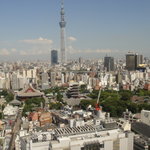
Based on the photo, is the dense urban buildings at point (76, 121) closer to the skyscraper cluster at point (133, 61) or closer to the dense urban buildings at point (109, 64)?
the skyscraper cluster at point (133, 61)

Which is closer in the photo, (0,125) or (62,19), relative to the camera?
(0,125)

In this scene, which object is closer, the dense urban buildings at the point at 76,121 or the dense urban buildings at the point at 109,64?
the dense urban buildings at the point at 76,121

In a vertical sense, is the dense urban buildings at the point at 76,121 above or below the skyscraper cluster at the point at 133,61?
below

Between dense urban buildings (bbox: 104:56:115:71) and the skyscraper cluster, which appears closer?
the skyscraper cluster

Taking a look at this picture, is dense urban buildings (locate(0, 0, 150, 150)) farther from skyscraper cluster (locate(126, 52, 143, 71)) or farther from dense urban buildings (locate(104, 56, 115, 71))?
dense urban buildings (locate(104, 56, 115, 71))

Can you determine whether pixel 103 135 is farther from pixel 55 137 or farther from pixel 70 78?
pixel 70 78

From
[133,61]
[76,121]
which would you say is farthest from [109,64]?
[76,121]

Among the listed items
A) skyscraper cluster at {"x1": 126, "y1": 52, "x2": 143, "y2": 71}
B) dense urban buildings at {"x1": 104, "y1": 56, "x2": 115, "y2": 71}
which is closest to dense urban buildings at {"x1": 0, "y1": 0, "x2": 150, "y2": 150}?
skyscraper cluster at {"x1": 126, "y1": 52, "x2": 143, "y2": 71}

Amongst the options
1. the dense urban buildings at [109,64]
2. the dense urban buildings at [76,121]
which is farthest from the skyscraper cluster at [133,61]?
the dense urban buildings at [76,121]

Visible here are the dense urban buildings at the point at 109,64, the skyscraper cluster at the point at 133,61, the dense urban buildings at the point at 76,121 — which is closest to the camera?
the dense urban buildings at the point at 76,121

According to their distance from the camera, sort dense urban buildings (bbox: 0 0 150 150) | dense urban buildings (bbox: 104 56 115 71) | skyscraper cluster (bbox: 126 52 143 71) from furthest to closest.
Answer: dense urban buildings (bbox: 104 56 115 71)
skyscraper cluster (bbox: 126 52 143 71)
dense urban buildings (bbox: 0 0 150 150)

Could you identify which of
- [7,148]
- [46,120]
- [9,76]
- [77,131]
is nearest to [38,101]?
[46,120]
